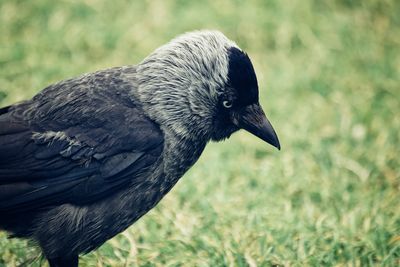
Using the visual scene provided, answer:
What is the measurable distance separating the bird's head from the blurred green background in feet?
3.01

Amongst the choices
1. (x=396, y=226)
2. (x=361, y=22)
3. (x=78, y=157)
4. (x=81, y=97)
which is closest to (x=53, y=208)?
(x=78, y=157)

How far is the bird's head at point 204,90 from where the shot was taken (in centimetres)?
390

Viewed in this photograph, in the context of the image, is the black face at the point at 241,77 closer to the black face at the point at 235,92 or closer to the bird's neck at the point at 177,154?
the black face at the point at 235,92

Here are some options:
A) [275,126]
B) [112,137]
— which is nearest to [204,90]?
[112,137]

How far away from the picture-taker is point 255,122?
4027 mm

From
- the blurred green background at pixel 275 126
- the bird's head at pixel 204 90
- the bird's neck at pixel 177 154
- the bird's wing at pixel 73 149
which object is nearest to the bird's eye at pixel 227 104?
the bird's head at pixel 204 90

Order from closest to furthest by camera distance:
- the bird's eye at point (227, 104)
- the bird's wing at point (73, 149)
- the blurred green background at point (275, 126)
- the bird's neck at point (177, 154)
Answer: the bird's wing at point (73, 149) < the bird's neck at point (177, 154) < the bird's eye at point (227, 104) < the blurred green background at point (275, 126)

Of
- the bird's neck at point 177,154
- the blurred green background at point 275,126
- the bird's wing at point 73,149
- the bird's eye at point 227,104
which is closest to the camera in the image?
the bird's wing at point 73,149

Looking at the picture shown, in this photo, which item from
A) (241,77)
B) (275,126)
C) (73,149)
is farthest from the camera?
(275,126)

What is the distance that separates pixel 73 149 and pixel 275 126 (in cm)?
304

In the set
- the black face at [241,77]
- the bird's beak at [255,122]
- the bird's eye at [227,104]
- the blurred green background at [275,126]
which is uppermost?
the black face at [241,77]

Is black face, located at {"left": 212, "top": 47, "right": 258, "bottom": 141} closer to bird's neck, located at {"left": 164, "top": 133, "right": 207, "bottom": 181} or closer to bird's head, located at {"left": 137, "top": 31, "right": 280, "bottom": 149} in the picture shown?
bird's head, located at {"left": 137, "top": 31, "right": 280, "bottom": 149}

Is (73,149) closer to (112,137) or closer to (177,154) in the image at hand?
(112,137)

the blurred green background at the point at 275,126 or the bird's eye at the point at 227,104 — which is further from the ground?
the bird's eye at the point at 227,104
